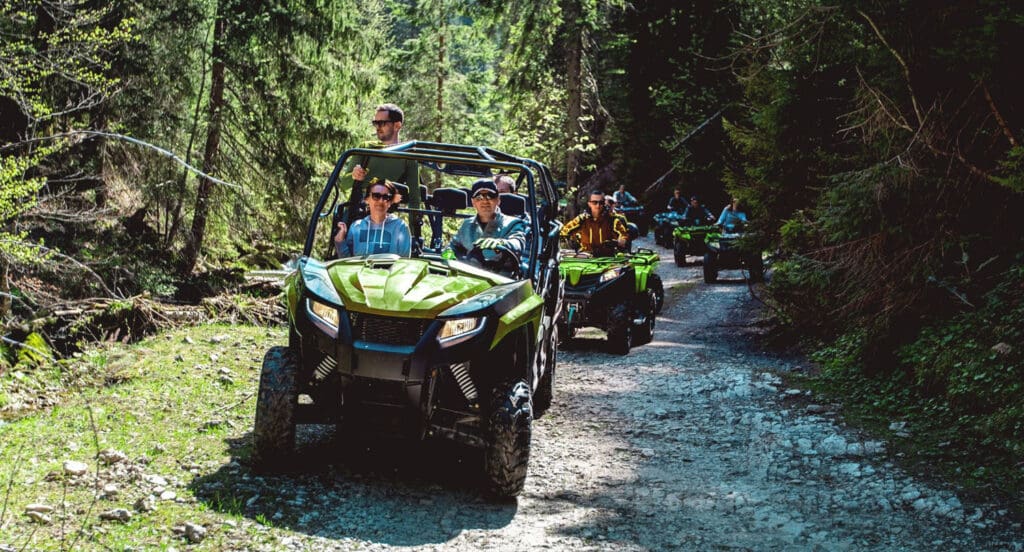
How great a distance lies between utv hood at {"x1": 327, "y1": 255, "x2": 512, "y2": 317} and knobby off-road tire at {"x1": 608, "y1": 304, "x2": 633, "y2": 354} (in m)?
5.36

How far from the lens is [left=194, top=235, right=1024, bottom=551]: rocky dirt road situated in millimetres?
5312

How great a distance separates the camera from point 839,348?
1118cm

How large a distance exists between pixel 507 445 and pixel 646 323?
729 cm

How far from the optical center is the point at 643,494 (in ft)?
20.5

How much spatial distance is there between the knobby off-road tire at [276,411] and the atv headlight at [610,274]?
21.0ft

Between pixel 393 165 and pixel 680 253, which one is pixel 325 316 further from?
pixel 680 253

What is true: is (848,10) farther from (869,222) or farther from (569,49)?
(569,49)

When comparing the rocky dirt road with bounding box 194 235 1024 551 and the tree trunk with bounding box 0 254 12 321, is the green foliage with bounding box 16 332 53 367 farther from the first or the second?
the rocky dirt road with bounding box 194 235 1024 551

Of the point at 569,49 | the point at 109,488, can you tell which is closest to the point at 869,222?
the point at 109,488

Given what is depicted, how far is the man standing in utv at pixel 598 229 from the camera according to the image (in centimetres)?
1334

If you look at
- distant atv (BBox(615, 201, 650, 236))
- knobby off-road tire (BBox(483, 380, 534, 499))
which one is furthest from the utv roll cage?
distant atv (BBox(615, 201, 650, 236))

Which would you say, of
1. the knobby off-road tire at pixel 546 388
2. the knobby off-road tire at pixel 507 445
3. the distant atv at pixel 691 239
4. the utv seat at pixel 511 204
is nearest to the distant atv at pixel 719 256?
the distant atv at pixel 691 239

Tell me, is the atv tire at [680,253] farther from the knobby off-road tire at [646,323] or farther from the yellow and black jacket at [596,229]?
the knobby off-road tire at [646,323]

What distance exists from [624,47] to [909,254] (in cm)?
2822
